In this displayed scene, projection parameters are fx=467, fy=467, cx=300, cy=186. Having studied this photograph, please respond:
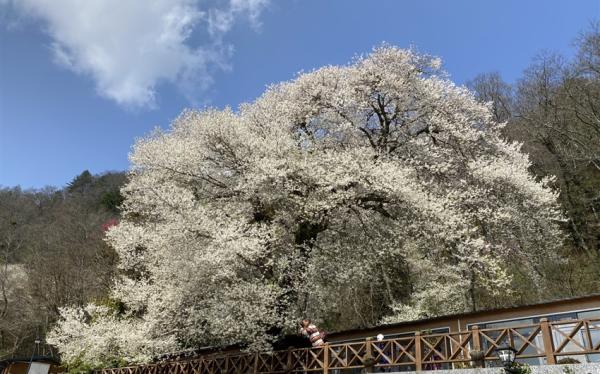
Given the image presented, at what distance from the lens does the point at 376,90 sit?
18.5 m

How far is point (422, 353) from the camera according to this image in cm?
1100

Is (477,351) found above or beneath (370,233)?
beneath

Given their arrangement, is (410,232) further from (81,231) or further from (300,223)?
(81,231)

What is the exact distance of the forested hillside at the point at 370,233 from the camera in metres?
16.3

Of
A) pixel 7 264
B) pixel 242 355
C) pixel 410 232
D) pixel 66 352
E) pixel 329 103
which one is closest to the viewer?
pixel 242 355

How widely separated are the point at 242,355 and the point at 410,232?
268 inches

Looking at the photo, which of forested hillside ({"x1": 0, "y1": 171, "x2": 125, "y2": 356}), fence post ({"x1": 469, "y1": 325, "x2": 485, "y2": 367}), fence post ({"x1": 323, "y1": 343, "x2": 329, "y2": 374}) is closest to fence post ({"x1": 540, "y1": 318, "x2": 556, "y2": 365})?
fence post ({"x1": 469, "y1": 325, "x2": 485, "y2": 367})

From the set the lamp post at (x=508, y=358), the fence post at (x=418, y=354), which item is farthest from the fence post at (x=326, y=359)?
the lamp post at (x=508, y=358)

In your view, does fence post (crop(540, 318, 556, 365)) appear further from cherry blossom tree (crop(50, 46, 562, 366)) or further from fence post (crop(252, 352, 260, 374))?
fence post (crop(252, 352, 260, 374))

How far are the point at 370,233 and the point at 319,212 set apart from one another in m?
2.16

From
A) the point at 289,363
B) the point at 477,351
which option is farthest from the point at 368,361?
the point at 289,363

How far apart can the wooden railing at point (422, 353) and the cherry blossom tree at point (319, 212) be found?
92 centimetres

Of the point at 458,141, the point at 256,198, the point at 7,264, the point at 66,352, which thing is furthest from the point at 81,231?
the point at 458,141

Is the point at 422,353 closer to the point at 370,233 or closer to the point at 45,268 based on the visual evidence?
the point at 370,233
